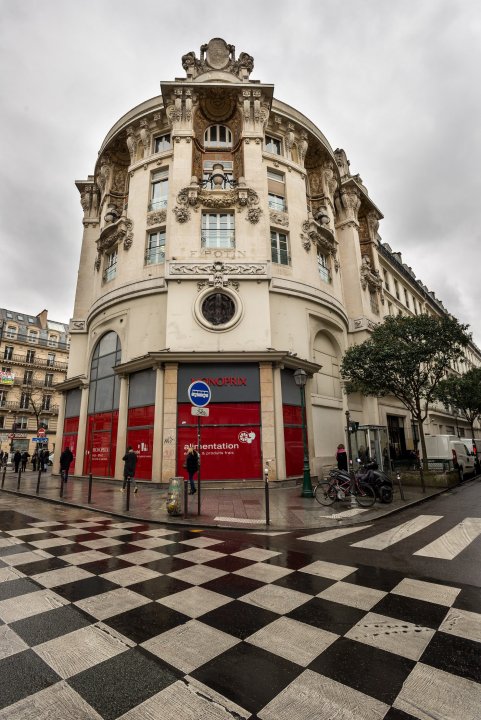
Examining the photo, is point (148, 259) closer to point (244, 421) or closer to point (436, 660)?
point (244, 421)

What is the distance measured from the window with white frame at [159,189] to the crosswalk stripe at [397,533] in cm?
1867

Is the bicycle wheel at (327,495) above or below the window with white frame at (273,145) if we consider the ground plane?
below

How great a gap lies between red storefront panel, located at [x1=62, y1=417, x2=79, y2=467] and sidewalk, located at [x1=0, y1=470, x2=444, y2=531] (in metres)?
6.06

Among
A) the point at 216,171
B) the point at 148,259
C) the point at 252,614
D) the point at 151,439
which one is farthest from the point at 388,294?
the point at 252,614

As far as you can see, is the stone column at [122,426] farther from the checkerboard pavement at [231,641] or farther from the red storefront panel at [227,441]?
the checkerboard pavement at [231,641]

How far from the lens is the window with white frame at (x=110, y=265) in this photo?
20.5m

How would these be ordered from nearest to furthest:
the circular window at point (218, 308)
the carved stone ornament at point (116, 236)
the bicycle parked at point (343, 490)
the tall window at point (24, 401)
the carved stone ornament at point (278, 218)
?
the bicycle parked at point (343, 490) < the circular window at point (218, 308) < the carved stone ornament at point (278, 218) < the carved stone ornament at point (116, 236) < the tall window at point (24, 401)

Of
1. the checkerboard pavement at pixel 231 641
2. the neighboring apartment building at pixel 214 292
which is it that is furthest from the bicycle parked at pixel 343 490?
the checkerboard pavement at pixel 231 641

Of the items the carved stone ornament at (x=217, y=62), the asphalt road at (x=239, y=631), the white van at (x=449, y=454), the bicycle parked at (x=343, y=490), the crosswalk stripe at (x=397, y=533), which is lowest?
the crosswalk stripe at (x=397, y=533)

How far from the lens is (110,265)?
830 inches

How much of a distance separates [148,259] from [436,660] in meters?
18.9

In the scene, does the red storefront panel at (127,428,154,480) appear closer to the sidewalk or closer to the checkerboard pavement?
the sidewalk

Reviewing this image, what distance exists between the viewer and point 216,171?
19.2m

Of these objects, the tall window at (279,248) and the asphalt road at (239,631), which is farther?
the tall window at (279,248)
